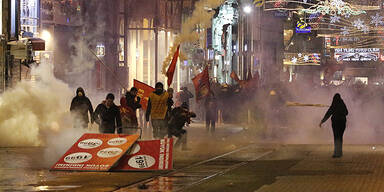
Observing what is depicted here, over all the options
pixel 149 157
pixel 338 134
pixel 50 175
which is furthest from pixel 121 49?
pixel 50 175

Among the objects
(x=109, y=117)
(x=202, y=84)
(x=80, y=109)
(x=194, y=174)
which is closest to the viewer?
(x=194, y=174)

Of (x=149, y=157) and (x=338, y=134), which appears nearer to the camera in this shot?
(x=149, y=157)

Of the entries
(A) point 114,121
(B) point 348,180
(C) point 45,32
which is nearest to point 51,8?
(C) point 45,32

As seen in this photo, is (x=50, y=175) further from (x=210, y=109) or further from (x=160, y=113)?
(x=210, y=109)

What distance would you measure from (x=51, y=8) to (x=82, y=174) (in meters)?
20.9

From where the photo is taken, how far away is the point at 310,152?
733 inches

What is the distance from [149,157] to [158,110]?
4.12 m

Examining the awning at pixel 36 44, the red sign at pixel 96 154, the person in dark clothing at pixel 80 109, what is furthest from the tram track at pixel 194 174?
the awning at pixel 36 44

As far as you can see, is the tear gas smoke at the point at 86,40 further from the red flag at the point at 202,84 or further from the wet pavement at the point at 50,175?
the wet pavement at the point at 50,175

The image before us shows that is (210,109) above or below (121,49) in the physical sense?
below

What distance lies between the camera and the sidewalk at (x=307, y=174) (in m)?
12.0

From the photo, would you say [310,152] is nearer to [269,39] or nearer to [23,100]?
[23,100]

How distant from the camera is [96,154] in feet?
45.8

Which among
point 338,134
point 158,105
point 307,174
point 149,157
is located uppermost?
point 158,105
